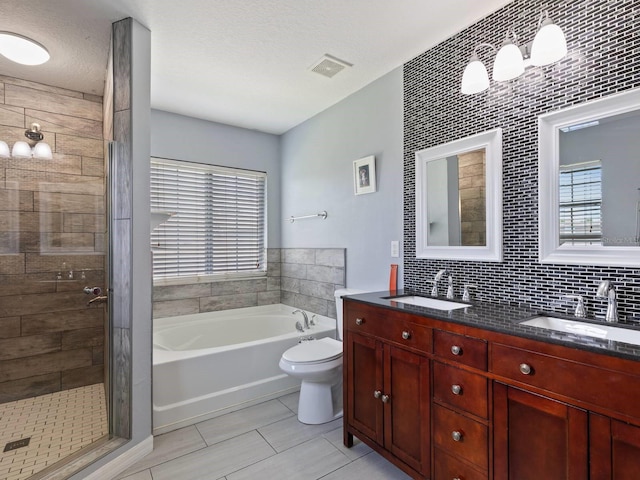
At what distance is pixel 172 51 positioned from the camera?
2.26 meters

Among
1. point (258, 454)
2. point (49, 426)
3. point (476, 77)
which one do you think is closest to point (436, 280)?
point (476, 77)

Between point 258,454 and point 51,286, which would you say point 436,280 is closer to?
point 258,454

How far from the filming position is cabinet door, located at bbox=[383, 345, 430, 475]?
1548 millimetres

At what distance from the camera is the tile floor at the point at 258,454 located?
1.78 metres

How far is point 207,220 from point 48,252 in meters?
1.44

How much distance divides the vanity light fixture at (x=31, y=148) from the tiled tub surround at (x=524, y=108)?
2.60 m

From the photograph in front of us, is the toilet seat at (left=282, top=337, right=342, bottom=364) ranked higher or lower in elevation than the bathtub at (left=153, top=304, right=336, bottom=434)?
higher

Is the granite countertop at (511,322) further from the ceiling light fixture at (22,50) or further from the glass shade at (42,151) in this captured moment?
the ceiling light fixture at (22,50)

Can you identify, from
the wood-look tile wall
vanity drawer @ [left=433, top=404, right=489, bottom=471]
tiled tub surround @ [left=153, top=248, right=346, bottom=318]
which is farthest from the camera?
tiled tub surround @ [left=153, top=248, right=346, bottom=318]

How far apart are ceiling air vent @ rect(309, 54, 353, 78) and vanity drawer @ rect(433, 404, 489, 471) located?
7.37ft

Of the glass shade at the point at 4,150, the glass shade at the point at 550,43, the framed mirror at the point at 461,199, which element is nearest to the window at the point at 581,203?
the framed mirror at the point at 461,199

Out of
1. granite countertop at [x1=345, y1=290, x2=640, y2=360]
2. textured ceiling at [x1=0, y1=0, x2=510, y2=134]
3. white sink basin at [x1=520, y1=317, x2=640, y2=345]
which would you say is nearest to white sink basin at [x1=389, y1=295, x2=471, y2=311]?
granite countertop at [x1=345, y1=290, x2=640, y2=360]

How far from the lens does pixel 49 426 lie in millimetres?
2117

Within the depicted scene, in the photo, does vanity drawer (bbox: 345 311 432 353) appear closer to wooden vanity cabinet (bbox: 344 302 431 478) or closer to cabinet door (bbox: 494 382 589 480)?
wooden vanity cabinet (bbox: 344 302 431 478)
